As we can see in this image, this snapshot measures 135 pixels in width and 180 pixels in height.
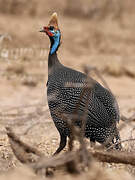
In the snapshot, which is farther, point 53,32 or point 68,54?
point 68,54

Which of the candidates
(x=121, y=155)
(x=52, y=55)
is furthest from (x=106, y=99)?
(x=121, y=155)

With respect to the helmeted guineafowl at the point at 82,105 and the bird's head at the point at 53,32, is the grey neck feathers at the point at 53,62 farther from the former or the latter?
the helmeted guineafowl at the point at 82,105

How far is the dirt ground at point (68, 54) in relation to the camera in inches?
383

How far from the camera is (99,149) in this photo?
3.46 metres

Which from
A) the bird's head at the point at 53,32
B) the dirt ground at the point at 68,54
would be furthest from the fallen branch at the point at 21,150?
the dirt ground at the point at 68,54

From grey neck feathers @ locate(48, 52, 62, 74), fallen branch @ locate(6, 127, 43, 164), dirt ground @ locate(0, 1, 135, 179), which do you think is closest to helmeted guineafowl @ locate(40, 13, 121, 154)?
grey neck feathers @ locate(48, 52, 62, 74)

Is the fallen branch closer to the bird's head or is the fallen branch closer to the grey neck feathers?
the grey neck feathers

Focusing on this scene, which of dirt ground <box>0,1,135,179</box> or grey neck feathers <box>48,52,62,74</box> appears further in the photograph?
dirt ground <box>0,1,135,179</box>

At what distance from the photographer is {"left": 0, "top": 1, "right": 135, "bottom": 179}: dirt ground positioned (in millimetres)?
9727

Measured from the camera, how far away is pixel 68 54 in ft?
43.1

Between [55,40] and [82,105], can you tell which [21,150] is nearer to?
[82,105]

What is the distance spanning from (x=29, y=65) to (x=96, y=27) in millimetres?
3155

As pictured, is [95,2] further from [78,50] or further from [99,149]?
[99,149]

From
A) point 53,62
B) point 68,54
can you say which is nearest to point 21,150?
point 53,62
